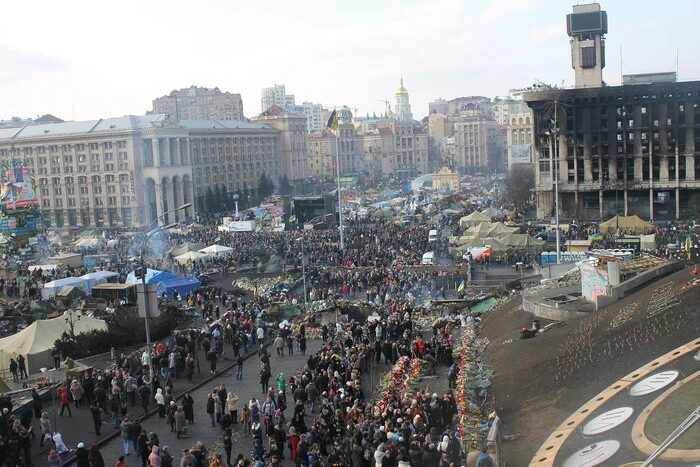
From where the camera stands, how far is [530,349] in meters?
19.7

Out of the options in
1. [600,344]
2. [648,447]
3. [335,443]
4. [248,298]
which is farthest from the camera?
A: [248,298]

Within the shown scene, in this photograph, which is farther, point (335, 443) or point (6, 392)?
point (6, 392)

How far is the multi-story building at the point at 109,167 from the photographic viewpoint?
289ft

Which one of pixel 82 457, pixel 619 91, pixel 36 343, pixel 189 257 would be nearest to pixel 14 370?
pixel 36 343

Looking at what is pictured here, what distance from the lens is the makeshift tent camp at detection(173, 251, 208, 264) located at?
148 feet

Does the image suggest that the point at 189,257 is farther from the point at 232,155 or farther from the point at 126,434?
the point at 232,155

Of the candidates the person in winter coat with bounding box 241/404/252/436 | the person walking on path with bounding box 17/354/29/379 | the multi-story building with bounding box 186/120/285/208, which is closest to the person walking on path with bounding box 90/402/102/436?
the person in winter coat with bounding box 241/404/252/436

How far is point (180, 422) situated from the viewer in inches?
662

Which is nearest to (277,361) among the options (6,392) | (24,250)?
(6,392)

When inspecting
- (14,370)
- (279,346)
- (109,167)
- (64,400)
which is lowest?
(279,346)

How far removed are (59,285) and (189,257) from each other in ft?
28.8

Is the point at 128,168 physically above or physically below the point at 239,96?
below

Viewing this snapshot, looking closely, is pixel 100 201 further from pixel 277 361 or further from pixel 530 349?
pixel 530 349

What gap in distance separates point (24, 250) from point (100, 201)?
4084 cm
